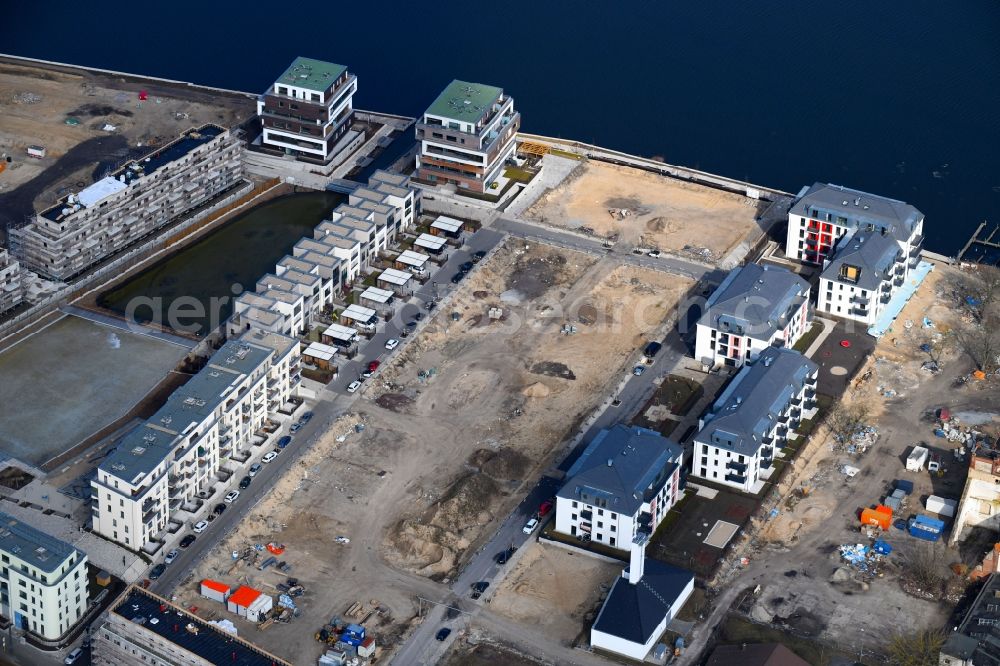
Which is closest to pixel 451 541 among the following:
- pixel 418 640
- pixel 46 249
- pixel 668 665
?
pixel 418 640

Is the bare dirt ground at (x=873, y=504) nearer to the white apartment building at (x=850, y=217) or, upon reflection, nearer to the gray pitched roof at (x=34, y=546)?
the white apartment building at (x=850, y=217)

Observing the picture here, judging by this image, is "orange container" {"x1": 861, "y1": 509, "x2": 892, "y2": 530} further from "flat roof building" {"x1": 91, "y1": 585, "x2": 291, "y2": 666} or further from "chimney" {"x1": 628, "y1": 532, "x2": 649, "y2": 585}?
"flat roof building" {"x1": 91, "y1": 585, "x2": 291, "y2": 666}

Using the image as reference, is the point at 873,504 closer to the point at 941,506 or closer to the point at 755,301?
the point at 941,506

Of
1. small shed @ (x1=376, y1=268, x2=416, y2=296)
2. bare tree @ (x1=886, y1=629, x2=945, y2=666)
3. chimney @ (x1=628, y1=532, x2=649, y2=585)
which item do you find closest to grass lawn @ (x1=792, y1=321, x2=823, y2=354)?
small shed @ (x1=376, y1=268, x2=416, y2=296)

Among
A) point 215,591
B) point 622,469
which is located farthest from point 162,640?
point 622,469

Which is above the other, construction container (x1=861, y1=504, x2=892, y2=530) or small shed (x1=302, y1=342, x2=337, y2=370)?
construction container (x1=861, y1=504, x2=892, y2=530)

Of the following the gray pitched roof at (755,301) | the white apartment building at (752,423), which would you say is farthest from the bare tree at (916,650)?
the gray pitched roof at (755,301)
